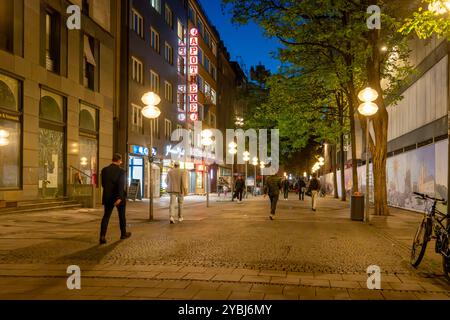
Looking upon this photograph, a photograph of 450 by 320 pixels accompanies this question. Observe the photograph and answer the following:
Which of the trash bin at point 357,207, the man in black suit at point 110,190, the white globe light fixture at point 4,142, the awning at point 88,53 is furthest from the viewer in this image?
the awning at point 88,53

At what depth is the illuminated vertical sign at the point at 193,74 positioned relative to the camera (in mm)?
43000

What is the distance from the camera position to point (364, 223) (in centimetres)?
1645

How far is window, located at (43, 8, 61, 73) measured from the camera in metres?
22.2

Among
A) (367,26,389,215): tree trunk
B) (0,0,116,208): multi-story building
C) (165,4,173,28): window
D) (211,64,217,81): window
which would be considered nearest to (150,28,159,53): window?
(165,4,173,28): window

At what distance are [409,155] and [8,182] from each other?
1626cm

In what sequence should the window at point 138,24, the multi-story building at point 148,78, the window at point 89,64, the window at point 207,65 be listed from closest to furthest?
the window at point 89,64, the multi-story building at point 148,78, the window at point 138,24, the window at point 207,65

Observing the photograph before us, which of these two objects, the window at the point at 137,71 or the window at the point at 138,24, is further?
the window at the point at 137,71

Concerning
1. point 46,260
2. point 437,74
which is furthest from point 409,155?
point 46,260

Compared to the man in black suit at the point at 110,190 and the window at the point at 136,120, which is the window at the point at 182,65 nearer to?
the window at the point at 136,120

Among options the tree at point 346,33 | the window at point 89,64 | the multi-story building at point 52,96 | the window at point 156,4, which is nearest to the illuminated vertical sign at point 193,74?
the window at point 156,4

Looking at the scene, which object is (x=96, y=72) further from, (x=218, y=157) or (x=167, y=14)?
(x=218, y=157)

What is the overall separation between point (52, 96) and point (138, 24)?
1327cm

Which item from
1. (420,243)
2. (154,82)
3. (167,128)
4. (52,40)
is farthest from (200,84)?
(420,243)

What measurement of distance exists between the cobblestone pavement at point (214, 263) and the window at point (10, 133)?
15.0 ft
